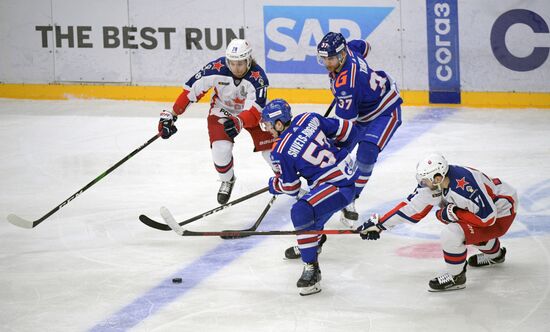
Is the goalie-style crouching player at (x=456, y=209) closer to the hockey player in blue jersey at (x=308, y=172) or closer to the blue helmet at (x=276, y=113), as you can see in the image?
the hockey player in blue jersey at (x=308, y=172)

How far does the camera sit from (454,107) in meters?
9.03

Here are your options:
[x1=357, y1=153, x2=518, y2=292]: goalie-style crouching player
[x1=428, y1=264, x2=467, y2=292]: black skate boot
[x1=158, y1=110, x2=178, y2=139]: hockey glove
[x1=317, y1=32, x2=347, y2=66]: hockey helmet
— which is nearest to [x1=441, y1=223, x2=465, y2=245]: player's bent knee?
[x1=357, y1=153, x2=518, y2=292]: goalie-style crouching player

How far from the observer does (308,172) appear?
16.7ft

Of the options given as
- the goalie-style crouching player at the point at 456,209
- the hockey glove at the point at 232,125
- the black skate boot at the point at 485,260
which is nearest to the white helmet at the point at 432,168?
the goalie-style crouching player at the point at 456,209

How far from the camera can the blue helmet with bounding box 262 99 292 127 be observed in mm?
5047

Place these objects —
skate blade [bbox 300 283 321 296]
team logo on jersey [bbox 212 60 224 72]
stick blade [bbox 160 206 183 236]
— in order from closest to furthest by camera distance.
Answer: skate blade [bbox 300 283 321 296]
stick blade [bbox 160 206 183 236]
team logo on jersey [bbox 212 60 224 72]

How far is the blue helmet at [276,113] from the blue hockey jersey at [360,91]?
1008mm

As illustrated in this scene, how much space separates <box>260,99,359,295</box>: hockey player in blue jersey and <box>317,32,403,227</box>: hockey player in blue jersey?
0.92 metres

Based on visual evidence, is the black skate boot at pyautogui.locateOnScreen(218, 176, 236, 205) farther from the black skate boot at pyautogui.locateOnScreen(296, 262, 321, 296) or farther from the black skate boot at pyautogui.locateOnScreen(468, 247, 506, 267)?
the black skate boot at pyautogui.locateOnScreen(468, 247, 506, 267)

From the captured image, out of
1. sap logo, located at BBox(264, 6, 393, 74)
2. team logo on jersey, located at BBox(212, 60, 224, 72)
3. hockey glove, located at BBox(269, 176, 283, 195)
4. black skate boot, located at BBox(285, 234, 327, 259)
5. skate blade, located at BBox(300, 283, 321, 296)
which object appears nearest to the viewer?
skate blade, located at BBox(300, 283, 321, 296)

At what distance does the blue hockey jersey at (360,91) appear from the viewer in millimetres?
6023

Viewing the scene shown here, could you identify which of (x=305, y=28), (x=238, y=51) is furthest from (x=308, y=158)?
(x=305, y=28)

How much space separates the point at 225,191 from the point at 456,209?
2080mm

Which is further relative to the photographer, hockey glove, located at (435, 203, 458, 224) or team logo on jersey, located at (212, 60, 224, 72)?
team logo on jersey, located at (212, 60, 224, 72)
